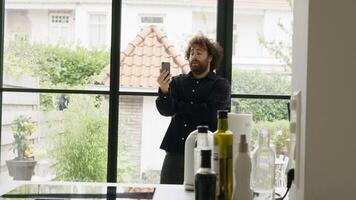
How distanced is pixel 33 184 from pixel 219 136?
0.95m

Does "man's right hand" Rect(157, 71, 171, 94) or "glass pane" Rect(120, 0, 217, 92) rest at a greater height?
"glass pane" Rect(120, 0, 217, 92)

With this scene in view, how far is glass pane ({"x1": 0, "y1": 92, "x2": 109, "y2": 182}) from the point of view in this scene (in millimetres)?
3746

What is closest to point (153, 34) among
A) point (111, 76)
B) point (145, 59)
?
point (145, 59)

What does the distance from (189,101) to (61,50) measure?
1.19 meters

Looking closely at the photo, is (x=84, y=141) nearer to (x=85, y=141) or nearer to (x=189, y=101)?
(x=85, y=141)

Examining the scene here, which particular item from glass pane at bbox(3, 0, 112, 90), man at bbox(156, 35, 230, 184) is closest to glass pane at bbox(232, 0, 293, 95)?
man at bbox(156, 35, 230, 184)

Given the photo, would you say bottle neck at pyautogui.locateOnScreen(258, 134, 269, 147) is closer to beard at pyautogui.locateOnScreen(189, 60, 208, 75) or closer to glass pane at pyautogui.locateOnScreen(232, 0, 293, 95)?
beard at pyautogui.locateOnScreen(189, 60, 208, 75)

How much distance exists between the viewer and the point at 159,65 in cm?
376

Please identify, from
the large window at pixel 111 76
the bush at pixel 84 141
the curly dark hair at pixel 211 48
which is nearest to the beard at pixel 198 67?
the curly dark hair at pixel 211 48

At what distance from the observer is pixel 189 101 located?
3219 mm

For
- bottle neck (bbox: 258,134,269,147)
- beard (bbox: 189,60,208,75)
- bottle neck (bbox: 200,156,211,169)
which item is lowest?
bottle neck (bbox: 200,156,211,169)

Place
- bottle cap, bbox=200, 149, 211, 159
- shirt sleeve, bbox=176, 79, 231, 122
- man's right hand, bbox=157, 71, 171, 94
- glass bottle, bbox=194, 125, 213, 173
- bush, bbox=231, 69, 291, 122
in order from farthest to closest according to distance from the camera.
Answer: bush, bbox=231, 69, 291, 122 < man's right hand, bbox=157, 71, 171, 94 < shirt sleeve, bbox=176, 79, 231, 122 < glass bottle, bbox=194, 125, 213, 173 < bottle cap, bbox=200, 149, 211, 159

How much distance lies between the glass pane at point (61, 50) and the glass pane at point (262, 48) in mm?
1007

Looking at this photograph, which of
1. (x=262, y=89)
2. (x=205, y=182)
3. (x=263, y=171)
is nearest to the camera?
(x=205, y=182)
